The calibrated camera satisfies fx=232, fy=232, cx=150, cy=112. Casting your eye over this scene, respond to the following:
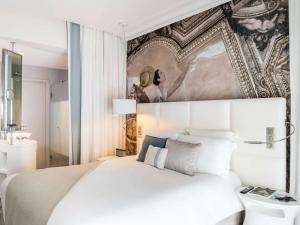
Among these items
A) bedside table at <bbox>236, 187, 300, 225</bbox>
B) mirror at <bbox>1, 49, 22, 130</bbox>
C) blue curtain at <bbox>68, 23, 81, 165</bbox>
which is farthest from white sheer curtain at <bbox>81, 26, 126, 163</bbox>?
bedside table at <bbox>236, 187, 300, 225</bbox>

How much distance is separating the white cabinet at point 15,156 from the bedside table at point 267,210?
120 inches

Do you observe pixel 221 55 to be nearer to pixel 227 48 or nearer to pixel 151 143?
pixel 227 48

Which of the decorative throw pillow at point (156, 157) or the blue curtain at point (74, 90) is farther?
the blue curtain at point (74, 90)

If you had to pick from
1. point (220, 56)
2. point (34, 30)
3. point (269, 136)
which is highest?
point (34, 30)

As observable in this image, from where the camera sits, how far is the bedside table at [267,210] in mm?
1772

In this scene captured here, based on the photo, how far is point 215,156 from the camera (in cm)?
229

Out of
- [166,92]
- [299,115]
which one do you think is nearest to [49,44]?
[166,92]

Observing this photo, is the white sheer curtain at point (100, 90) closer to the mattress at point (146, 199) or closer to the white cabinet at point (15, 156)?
the white cabinet at point (15, 156)

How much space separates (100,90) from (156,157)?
1712mm

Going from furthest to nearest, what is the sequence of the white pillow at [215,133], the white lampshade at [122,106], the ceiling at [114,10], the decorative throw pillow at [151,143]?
the white lampshade at [122,106]
the ceiling at [114,10]
the decorative throw pillow at [151,143]
the white pillow at [215,133]

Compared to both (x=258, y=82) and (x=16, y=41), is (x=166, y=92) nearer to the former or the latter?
(x=258, y=82)

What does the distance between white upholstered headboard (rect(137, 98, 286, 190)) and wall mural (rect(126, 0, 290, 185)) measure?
0.16 meters

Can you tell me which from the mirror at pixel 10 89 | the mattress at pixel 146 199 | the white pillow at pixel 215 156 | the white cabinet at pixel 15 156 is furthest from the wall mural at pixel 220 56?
the mirror at pixel 10 89

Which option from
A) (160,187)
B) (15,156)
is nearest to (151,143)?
(160,187)
